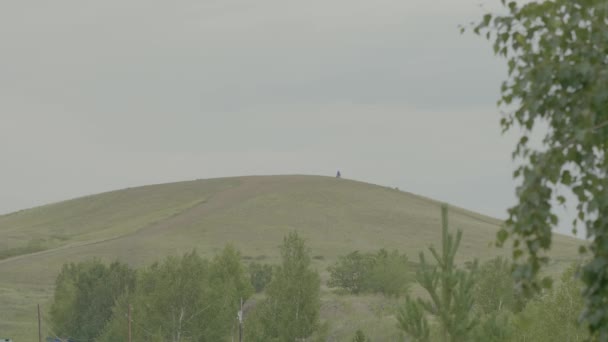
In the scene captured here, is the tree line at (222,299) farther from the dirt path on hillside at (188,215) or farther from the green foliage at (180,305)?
the dirt path on hillside at (188,215)

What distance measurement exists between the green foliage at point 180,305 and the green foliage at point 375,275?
79.6 feet

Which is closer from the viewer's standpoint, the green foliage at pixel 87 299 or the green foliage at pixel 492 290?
the green foliage at pixel 492 290

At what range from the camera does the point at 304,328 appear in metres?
71.6

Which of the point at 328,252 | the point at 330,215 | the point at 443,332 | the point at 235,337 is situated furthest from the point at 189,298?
the point at 330,215

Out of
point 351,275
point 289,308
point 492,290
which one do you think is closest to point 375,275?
point 351,275

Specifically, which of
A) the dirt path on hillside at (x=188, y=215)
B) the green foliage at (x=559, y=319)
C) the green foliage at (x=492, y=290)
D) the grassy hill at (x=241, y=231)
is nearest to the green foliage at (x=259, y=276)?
the grassy hill at (x=241, y=231)

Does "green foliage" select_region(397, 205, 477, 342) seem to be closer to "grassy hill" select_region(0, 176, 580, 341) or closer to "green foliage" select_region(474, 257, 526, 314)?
"green foliage" select_region(474, 257, 526, 314)

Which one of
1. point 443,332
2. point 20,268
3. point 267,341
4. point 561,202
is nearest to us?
point 561,202

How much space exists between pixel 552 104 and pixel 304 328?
6312 centimetres

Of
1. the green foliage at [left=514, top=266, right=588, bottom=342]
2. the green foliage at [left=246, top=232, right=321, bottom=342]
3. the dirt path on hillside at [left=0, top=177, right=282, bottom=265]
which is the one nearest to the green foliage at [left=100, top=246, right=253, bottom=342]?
the green foliage at [left=246, top=232, right=321, bottom=342]

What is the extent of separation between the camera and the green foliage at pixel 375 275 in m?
106

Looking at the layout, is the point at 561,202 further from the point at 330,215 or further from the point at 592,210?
the point at 330,215

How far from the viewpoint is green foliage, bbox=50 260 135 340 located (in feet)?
302

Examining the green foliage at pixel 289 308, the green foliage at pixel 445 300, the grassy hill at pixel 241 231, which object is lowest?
the green foliage at pixel 289 308
